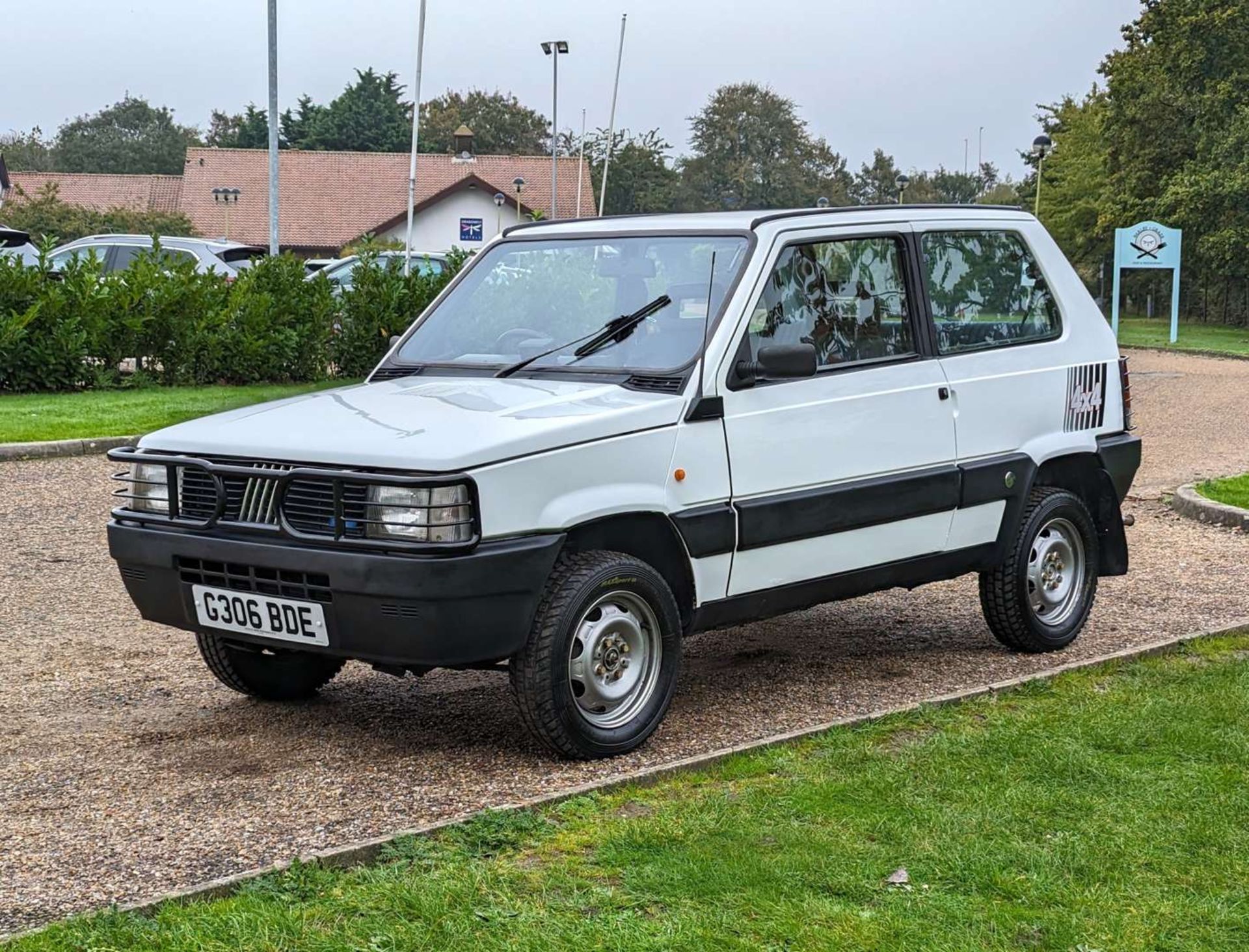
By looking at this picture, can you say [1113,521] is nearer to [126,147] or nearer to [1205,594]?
[1205,594]

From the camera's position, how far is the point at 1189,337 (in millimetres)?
43656

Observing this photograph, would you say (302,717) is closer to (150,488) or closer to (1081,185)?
(150,488)

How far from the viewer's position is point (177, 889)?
4457mm

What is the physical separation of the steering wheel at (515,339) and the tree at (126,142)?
117711 millimetres

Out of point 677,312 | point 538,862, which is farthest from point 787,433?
point 538,862

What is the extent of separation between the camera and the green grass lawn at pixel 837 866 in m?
4.16

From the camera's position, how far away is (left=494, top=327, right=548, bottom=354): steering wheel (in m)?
6.67

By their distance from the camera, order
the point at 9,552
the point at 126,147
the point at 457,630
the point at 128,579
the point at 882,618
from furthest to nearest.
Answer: the point at 126,147 < the point at 9,552 < the point at 882,618 < the point at 128,579 < the point at 457,630

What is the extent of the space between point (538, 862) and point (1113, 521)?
13.9 feet

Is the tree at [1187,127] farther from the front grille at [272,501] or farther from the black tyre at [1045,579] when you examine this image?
the front grille at [272,501]

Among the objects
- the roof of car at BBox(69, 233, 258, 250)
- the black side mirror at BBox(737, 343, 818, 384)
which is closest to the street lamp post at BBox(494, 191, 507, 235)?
the roof of car at BBox(69, 233, 258, 250)

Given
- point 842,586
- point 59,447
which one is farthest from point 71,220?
point 842,586

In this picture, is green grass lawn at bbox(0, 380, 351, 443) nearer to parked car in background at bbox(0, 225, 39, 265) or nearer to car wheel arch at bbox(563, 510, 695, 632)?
parked car in background at bbox(0, 225, 39, 265)

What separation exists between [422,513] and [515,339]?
158cm
